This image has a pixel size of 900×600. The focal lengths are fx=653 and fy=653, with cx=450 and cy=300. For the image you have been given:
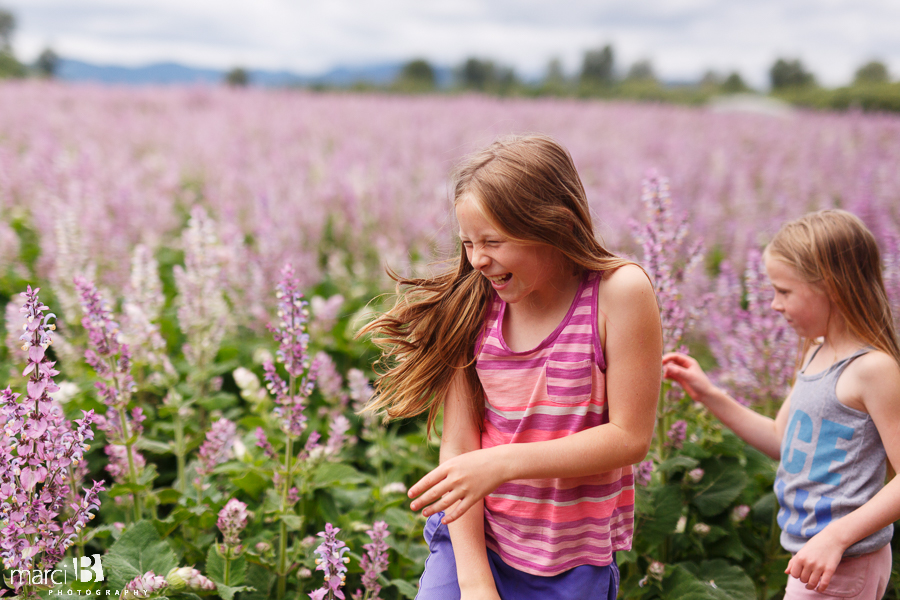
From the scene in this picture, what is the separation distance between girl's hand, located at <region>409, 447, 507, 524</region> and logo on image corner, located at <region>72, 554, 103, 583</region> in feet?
3.57

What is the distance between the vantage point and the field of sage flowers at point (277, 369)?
1.86m

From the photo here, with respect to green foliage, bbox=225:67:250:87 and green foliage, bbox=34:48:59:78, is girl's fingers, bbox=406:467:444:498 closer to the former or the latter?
green foliage, bbox=225:67:250:87

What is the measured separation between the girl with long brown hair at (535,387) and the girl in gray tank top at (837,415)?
0.51 m

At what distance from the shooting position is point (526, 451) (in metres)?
1.50

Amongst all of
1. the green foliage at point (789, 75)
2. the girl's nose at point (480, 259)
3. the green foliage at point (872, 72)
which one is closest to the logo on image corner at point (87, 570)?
the girl's nose at point (480, 259)

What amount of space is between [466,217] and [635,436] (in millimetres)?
674

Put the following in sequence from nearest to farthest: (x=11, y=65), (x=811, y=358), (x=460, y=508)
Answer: (x=460, y=508) < (x=811, y=358) < (x=11, y=65)

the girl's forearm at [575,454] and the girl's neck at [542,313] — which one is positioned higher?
the girl's neck at [542,313]

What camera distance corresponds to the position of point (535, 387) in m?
1.68

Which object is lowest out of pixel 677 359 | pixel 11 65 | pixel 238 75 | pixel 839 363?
pixel 677 359

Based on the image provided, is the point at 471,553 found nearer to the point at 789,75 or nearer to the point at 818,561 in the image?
the point at 818,561

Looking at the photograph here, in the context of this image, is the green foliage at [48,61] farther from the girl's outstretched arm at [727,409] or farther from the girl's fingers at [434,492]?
the girl's fingers at [434,492]

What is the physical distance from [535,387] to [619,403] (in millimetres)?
215

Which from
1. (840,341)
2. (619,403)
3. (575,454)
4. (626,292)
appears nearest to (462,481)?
(575,454)
